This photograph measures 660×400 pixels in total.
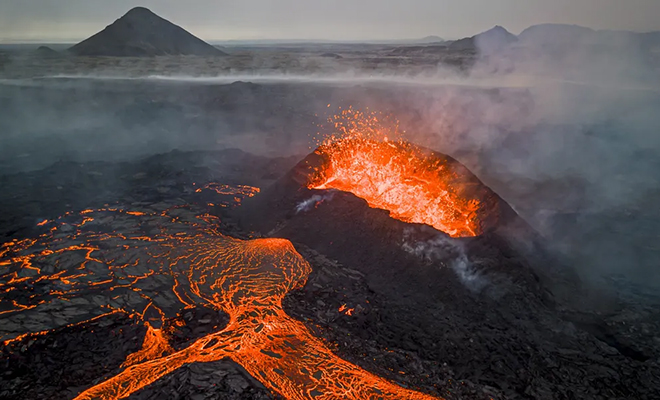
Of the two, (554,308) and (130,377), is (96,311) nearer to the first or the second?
(130,377)

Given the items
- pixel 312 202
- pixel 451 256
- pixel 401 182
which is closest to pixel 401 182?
pixel 401 182

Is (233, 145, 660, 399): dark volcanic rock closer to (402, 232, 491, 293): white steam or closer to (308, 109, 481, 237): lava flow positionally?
(402, 232, 491, 293): white steam

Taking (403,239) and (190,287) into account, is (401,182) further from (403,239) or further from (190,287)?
(190,287)

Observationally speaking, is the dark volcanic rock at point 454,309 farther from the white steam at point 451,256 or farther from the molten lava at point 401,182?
the molten lava at point 401,182

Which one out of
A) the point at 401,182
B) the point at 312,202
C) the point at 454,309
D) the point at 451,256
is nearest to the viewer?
the point at 454,309

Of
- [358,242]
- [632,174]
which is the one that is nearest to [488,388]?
[358,242]

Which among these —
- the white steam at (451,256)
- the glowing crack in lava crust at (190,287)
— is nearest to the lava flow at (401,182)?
the white steam at (451,256)

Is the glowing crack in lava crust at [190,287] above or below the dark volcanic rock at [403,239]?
below
